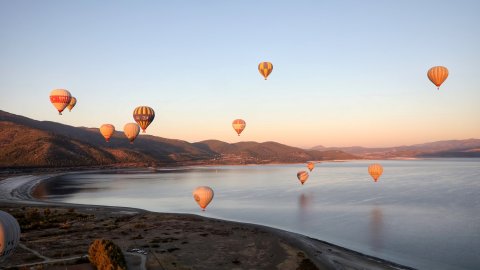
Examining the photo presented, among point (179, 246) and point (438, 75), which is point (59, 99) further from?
point (438, 75)

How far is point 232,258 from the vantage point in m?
24.9

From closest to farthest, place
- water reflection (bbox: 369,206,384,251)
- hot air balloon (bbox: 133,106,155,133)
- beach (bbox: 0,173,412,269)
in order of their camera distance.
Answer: beach (bbox: 0,173,412,269) → water reflection (bbox: 369,206,384,251) → hot air balloon (bbox: 133,106,155,133)

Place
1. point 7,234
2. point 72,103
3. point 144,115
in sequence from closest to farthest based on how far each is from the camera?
A: point 7,234, point 144,115, point 72,103

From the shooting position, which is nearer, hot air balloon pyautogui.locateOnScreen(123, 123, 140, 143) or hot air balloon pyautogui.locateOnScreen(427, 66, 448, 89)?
hot air balloon pyautogui.locateOnScreen(427, 66, 448, 89)

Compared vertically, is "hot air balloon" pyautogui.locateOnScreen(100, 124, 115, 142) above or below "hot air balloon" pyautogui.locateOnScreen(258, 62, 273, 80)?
below

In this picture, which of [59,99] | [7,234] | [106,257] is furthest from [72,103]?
[106,257]

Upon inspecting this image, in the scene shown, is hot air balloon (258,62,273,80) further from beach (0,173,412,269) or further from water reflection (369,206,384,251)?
beach (0,173,412,269)

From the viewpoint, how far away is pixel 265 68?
232ft

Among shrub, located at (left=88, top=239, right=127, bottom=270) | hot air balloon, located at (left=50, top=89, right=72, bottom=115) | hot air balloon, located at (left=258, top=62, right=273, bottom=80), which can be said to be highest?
hot air balloon, located at (left=258, top=62, right=273, bottom=80)

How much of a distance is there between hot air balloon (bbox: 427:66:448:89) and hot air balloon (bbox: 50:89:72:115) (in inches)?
2461

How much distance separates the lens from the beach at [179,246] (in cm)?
2316

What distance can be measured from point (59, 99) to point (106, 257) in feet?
191

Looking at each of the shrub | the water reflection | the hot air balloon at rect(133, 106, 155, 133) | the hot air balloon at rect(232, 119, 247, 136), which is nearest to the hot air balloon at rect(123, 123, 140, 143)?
the hot air balloon at rect(133, 106, 155, 133)

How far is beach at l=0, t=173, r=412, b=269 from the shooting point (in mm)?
23156
